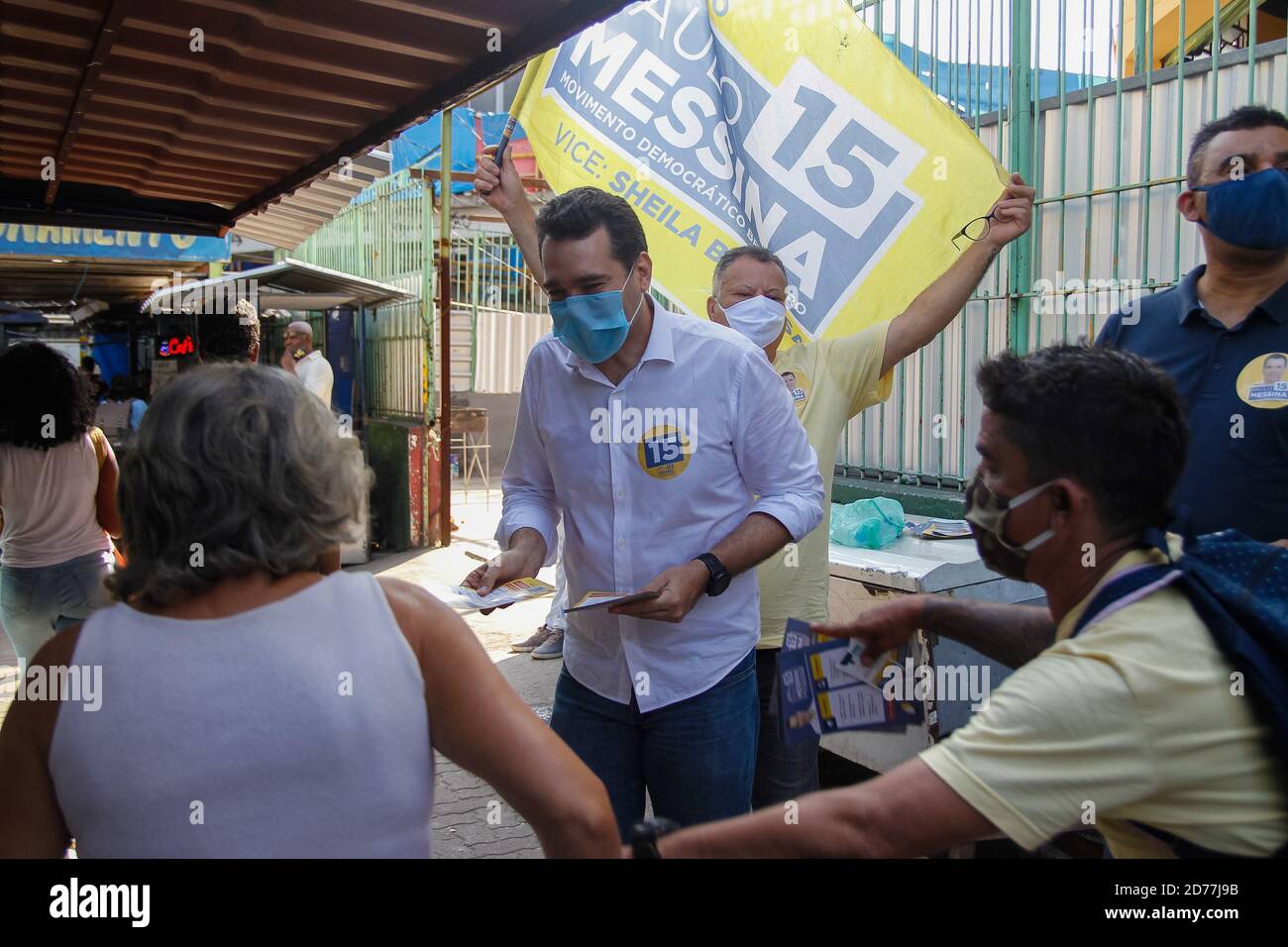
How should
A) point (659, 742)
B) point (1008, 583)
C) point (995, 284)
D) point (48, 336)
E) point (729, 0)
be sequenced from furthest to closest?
point (48, 336) → point (995, 284) → point (729, 0) → point (1008, 583) → point (659, 742)

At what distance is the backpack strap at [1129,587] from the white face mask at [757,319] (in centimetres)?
186

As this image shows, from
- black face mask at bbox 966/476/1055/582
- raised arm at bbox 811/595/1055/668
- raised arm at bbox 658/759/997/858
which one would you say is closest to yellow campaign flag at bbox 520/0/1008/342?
raised arm at bbox 811/595/1055/668

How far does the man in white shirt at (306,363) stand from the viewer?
8.54 meters

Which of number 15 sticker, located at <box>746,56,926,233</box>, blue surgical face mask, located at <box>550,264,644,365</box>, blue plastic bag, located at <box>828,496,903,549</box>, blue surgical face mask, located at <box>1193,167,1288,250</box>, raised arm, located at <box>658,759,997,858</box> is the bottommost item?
raised arm, located at <box>658,759,997,858</box>

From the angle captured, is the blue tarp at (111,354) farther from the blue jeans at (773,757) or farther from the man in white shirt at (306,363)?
the blue jeans at (773,757)

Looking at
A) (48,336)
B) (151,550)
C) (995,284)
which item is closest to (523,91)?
(995,284)

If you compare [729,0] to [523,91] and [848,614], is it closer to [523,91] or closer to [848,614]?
[523,91]

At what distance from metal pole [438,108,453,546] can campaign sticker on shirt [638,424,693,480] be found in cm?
688

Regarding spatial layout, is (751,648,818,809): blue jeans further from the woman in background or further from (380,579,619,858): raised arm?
the woman in background

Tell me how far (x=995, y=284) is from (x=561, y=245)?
340 centimetres

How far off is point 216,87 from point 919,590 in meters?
3.95

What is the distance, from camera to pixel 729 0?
4.52 m

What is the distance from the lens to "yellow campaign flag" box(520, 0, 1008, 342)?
410 centimetres

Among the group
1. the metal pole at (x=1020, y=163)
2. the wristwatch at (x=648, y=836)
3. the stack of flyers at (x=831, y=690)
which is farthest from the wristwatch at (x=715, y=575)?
the metal pole at (x=1020, y=163)
